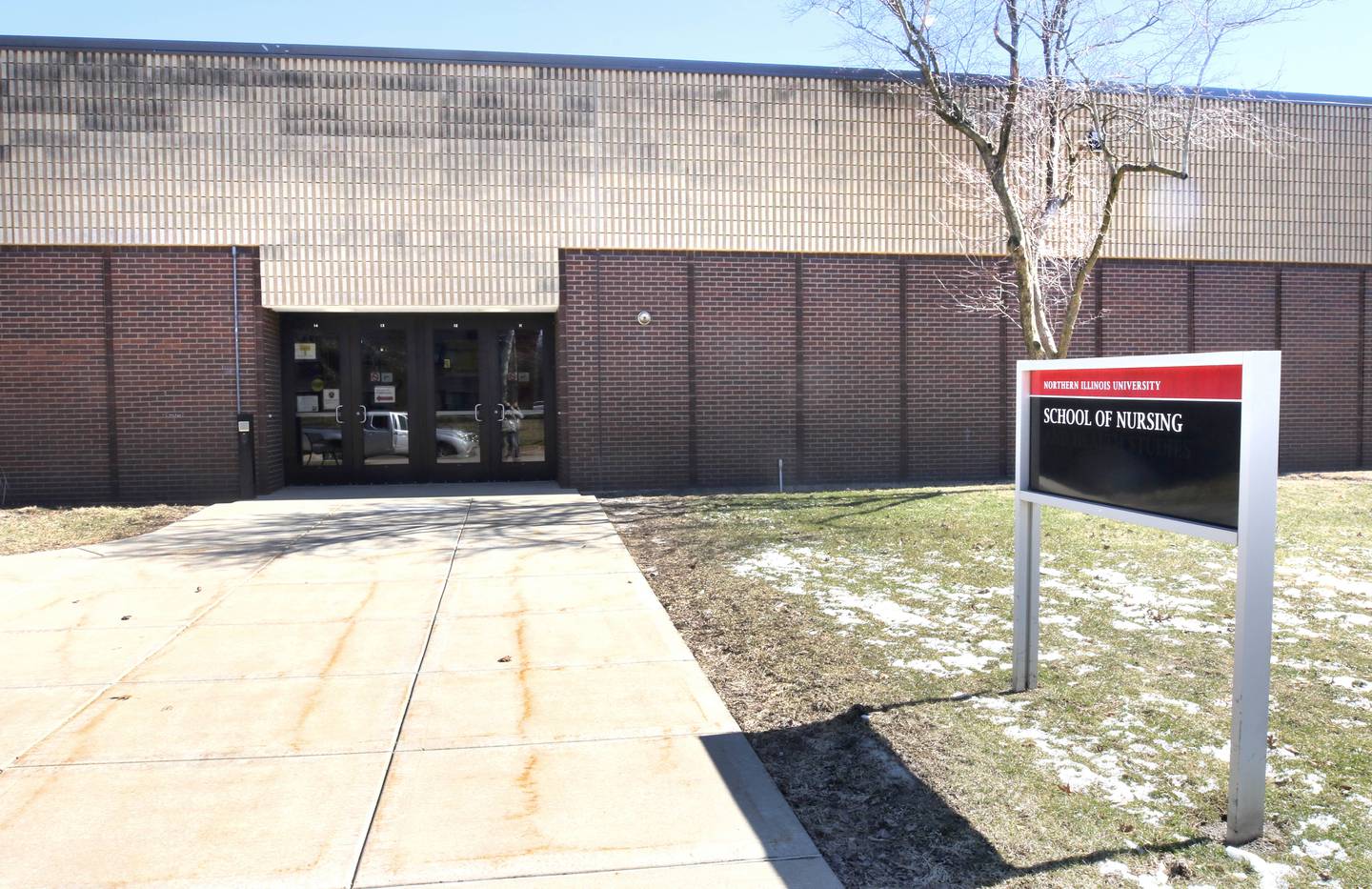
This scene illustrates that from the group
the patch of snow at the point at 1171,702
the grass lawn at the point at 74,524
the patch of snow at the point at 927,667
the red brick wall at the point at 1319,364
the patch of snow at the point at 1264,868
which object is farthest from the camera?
the red brick wall at the point at 1319,364

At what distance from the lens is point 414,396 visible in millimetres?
15711

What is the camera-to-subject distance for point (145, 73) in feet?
45.1

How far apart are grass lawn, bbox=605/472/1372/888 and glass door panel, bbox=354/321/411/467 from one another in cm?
693

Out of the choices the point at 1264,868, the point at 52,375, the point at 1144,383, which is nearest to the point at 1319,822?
the point at 1264,868

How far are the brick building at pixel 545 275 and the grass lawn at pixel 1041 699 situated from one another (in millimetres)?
5474

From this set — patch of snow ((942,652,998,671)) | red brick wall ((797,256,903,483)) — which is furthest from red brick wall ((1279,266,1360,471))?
patch of snow ((942,652,998,671))

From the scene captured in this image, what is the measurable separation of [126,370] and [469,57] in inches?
242

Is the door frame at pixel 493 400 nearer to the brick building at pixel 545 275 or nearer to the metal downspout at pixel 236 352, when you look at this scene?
the brick building at pixel 545 275

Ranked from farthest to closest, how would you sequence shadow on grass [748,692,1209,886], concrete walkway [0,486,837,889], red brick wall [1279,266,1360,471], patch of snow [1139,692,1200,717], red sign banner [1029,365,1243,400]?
1. red brick wall [1279,266,1360,471]
2. patch of snow [1139,692,1200,717]
3. red sign banner [1029,365,1243,400]
4. concrete walkway [0,486,837,889]
5. shadow on grass [748,692,1209,886]

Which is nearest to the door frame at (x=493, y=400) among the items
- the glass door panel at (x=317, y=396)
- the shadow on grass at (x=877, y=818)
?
the glass door panel at (x=317, y=396)

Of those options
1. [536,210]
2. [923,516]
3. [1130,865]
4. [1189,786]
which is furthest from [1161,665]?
[536,210]

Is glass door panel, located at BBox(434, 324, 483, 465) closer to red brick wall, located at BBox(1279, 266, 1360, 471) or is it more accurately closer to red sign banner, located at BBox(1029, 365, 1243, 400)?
red sign banner, located at BBox(1029, 365, 1243, 400)

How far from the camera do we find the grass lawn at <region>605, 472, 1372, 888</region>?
3648 millimetres

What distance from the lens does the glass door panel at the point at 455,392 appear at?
15.7 meters
